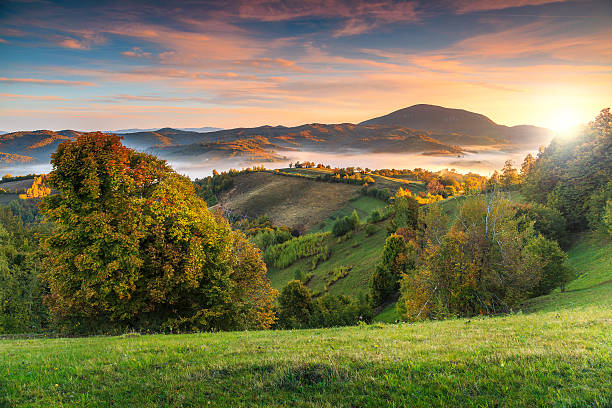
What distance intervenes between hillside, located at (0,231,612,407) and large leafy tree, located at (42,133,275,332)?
344 inches

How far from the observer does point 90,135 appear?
22906mm

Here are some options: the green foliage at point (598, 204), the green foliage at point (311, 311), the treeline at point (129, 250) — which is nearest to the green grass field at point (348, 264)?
the green foliage at point (311, 311)

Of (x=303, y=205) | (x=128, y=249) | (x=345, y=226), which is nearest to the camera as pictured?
(x=128, y=249)

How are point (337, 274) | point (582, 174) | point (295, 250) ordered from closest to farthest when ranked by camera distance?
point (582, 174) < point (337, 274) < point (295, 250)

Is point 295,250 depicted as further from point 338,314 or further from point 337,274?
point 338,314

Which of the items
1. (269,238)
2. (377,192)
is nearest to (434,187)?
(377,192)

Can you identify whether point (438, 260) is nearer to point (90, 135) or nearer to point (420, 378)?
point (420, 378)

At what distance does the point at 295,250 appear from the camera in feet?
366

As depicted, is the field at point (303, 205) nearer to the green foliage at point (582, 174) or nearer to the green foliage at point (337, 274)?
the green foliage at point (337, 274)

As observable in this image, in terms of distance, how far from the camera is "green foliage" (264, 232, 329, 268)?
108125mm

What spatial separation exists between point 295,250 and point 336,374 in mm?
103750

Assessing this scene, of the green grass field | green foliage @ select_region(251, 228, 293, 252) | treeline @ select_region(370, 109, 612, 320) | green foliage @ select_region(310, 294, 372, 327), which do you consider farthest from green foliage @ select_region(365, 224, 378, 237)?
green foliage @ select_region(310, 294, 372, 327)

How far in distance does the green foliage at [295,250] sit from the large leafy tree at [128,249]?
7969 centimetres

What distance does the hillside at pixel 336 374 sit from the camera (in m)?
7.19
